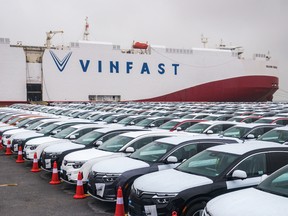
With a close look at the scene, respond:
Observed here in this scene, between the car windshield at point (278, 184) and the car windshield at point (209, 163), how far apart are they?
94cm

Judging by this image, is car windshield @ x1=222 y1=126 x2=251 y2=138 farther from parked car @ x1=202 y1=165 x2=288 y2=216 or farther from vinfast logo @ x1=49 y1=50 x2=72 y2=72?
vinfast logo @ x1=49 y1=50 x2=72 y2=72

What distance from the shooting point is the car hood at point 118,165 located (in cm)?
779

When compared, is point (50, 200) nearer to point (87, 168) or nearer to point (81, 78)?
point (87, 168)

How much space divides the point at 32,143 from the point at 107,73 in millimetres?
46467

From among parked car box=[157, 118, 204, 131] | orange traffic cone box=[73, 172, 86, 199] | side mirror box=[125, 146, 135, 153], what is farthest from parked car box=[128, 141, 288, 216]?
parked car box=[157, 118, 204, 131]

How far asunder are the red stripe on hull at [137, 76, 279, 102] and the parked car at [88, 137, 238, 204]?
176ft

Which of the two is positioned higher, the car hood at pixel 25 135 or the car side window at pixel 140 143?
the car side window at pixel 140 143

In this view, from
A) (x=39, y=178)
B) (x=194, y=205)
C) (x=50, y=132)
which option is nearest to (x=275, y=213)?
(x=194, y=205)

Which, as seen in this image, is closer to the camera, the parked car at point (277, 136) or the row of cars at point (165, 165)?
the row of cars at point (165, 165)

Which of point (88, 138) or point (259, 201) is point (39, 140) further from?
point (259, 201)

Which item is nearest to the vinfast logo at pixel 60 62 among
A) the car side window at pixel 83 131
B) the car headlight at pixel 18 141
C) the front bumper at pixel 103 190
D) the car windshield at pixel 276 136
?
the car headlight at pixel 18 141

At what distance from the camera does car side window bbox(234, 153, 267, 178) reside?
6250 mm

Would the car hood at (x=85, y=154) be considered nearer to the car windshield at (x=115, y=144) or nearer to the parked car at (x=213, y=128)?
the car windshield at (x=115, y=144)

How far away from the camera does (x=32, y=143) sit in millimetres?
12938
